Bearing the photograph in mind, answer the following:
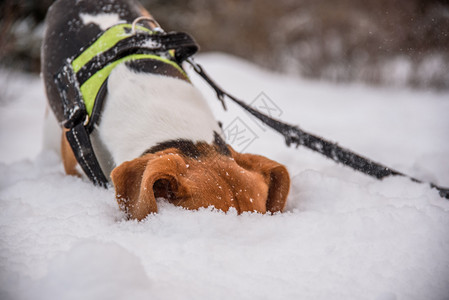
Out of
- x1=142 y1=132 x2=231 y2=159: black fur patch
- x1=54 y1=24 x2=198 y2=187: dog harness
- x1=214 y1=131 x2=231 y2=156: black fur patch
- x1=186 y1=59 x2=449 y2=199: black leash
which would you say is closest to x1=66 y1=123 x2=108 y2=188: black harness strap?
x1=54 y1=24 x2=198 y2=187: dog harness

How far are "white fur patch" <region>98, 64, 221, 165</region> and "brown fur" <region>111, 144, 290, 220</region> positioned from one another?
12cm

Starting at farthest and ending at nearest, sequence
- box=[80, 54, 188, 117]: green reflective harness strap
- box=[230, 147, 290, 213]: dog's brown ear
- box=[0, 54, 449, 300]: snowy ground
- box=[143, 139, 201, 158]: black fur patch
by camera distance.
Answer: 1. box=[80, 54, 188, 117]: green reflective harness strap
2. box=[230, 147, 290, 213]: dog's brown ear
3. box=[143, 139, 201, 158]: black fur patch
4. box=[0, 54, 449, 300]: snowy ground

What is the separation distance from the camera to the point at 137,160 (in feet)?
3.92

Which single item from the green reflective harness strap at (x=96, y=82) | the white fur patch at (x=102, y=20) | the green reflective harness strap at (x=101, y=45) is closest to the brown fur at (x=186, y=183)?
the green reflective harness strap at (x=96, y=82)

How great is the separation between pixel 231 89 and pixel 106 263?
17.2 ft

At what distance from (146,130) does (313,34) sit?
336 inches

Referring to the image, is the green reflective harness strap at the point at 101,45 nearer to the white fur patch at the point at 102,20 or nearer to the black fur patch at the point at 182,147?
the white fur patch at the point at 102,20

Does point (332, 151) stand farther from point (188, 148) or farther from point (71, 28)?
point (71, 28)

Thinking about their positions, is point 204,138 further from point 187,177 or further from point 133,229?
point 133,229

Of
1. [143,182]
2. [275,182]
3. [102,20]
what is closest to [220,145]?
[275,182]

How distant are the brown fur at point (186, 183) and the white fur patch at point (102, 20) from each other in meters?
1.00

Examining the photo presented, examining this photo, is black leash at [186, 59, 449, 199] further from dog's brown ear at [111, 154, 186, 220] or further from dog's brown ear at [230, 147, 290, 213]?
dog's brown ear at [111, 154, 186, 220]

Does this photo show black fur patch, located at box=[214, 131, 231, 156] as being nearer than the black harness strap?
Yes

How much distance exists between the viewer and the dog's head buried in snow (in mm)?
1193
